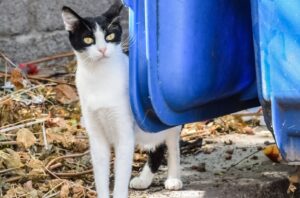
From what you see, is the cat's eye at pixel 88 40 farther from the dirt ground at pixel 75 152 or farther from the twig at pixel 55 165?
the twig at pixel 55 165

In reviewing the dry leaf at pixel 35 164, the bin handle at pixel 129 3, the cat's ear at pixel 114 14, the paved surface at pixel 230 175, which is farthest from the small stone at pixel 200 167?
the bin handle at pixel 129 3

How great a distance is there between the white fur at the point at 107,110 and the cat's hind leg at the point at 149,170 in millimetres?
283

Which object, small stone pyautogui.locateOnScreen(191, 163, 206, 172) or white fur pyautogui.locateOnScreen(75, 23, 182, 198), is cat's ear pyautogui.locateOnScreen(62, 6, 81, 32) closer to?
white fur pyautogui.locateOnScreen(75, 23, 182, 198)

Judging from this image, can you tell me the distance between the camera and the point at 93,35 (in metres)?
2.78

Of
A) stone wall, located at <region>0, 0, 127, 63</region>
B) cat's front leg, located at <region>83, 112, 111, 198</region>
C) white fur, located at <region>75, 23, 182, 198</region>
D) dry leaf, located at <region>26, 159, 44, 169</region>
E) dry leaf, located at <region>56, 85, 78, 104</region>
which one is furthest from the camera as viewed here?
stone wall, located at <region>0, 0, 127, 63</region>

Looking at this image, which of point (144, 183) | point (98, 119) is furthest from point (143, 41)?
point (144, 183)

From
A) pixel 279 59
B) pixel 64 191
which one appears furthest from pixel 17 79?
pixel 279 59

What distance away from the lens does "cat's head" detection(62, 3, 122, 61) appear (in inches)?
109

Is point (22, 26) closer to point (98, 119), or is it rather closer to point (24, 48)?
point (24, 48)

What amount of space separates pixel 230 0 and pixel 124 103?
1.74ft

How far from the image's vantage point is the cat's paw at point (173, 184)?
10.5 ft

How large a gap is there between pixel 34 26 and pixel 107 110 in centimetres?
198

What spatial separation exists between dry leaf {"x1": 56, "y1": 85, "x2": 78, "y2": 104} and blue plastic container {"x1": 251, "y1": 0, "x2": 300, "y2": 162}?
1.93m

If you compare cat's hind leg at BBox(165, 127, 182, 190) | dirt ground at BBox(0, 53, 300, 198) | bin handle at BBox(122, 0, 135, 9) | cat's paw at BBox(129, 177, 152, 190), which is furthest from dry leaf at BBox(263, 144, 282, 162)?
bin handle at BBox(122, 0, 135, 9)
